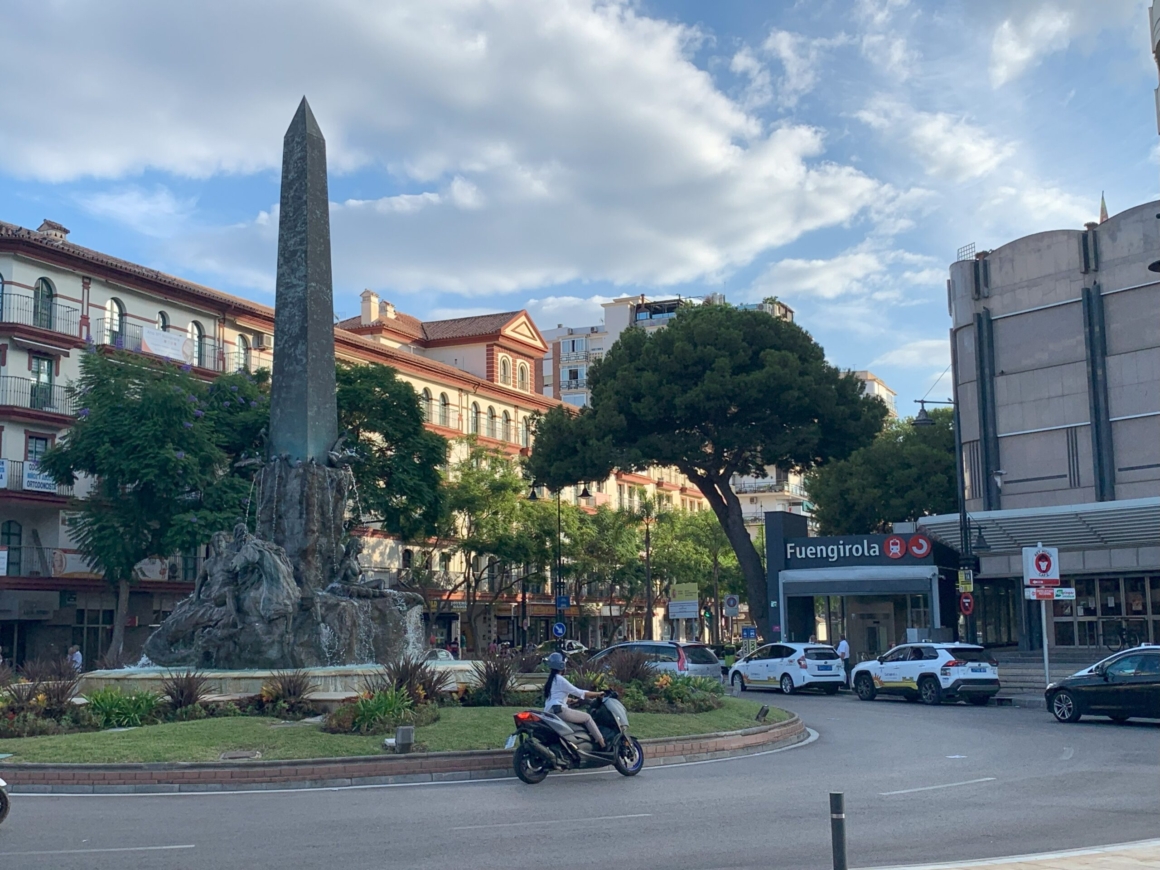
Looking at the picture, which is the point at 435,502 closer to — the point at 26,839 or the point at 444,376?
the point at 444,376

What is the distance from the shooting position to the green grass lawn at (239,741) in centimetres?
1559

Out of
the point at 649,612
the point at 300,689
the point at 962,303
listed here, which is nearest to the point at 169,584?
the point at 649,612

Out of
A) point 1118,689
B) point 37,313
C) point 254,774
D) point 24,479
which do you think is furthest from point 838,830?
point 37,313

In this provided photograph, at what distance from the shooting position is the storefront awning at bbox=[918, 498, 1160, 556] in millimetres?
40969

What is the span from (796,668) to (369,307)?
4159 centimetres

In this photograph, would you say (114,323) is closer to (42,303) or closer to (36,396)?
(42,303)

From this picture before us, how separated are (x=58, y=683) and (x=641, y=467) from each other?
3119 centimetres

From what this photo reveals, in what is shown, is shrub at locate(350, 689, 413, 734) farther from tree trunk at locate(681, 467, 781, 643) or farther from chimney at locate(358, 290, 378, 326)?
chimney at locate(358, 290, 378, 326)

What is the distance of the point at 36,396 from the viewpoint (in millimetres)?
43531

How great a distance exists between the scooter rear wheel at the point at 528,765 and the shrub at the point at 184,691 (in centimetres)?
637

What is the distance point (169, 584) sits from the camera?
153 ft

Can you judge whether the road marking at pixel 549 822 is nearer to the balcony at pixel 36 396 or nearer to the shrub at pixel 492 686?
the shrub at pixel 492 686

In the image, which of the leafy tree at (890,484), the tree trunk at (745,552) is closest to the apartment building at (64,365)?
the tree trunk at (745,552)

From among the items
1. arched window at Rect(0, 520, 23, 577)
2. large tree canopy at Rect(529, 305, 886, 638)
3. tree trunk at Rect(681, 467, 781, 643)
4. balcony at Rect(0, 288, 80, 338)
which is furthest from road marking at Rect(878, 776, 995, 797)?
balcony at Rect(0, 288, 80, 338)
